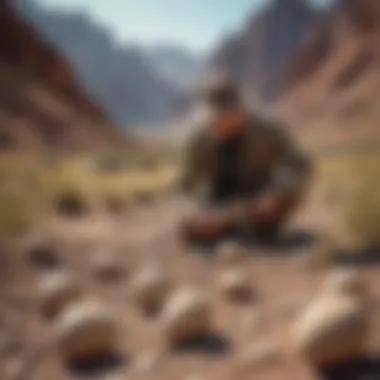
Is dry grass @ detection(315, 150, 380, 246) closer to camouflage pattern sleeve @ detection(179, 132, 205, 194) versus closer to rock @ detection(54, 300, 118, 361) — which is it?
camouflage pattern sleeve @ detection(179, 132, 205, 194)

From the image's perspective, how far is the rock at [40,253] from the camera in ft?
5.32

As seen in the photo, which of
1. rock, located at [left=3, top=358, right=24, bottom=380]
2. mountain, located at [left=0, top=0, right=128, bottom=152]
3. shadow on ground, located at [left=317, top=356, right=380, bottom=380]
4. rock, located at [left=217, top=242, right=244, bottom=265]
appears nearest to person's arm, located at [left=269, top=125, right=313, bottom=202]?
rock, located at [left=217, top=242, right=244, bottom=265]

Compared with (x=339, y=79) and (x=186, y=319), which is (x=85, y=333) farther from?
(x=339, y=79)

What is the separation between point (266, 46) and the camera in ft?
5.37

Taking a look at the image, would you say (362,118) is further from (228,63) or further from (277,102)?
(228,63)

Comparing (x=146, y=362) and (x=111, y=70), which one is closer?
(x=146, y=362)

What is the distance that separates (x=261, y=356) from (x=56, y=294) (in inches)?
20.1

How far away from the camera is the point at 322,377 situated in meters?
0.97

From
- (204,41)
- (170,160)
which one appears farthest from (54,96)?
(204,41)

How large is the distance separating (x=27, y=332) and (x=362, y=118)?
1.28m

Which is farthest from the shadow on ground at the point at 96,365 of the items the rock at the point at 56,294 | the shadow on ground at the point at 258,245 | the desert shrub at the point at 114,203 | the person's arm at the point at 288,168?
the desert shrub at the point at 114,203

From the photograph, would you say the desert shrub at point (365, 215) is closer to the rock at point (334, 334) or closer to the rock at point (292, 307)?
the rock at point (292, 307)

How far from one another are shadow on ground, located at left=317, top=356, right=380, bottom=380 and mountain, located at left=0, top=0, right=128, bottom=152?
0.95 meters

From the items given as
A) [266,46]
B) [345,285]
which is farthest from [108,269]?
[266,46]
